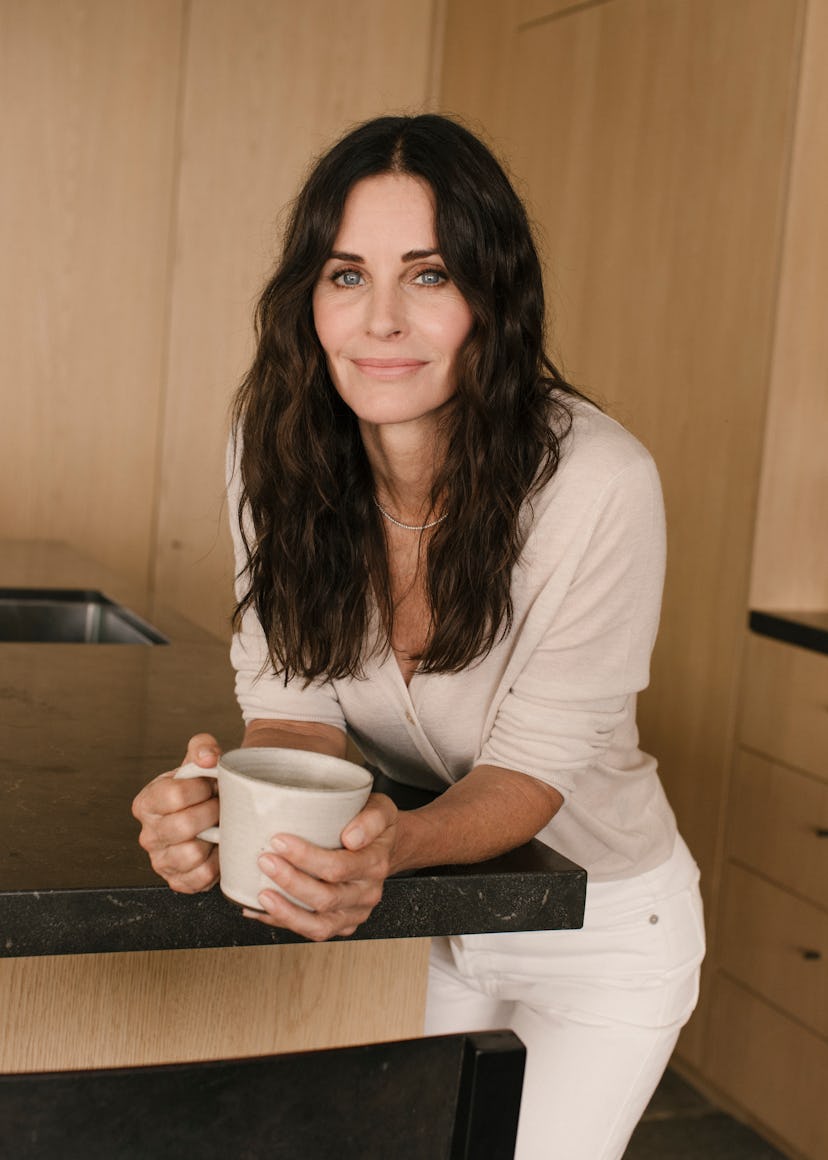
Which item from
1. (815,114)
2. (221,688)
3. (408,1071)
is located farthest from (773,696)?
(408,1071)

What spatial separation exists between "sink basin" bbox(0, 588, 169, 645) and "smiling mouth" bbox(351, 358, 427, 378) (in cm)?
109

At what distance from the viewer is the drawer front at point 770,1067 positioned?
8.14 feet

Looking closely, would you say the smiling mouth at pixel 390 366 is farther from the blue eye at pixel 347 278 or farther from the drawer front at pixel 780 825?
the drawer front at pixel 780 825

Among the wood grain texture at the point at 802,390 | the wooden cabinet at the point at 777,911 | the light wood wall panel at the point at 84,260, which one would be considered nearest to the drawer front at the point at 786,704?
the wooden cabinet at the point at 777,911

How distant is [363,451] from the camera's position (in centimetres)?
137

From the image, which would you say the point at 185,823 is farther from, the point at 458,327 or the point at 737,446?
the point at 737,446

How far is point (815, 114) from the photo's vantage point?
2.61m

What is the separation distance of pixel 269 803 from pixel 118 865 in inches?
8.4

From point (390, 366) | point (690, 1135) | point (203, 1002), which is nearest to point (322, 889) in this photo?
point (203, 1002)

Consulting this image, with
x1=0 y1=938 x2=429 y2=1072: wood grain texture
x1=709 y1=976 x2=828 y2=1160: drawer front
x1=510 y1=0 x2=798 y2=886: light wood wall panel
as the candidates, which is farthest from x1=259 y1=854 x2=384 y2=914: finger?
x1=510 y1=0 x2=798 y2=886: light wood wall panel

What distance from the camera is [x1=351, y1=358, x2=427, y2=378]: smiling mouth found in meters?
1.21

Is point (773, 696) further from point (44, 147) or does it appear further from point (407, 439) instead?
point (44, 147)

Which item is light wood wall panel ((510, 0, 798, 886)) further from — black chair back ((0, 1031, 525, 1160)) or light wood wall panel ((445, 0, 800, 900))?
black chair back ((0, 1031, 525, 1160))

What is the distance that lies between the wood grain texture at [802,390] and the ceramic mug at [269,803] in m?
1.97
